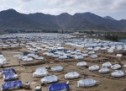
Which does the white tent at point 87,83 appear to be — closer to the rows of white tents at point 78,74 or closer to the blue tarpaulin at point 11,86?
the rows of white tents at point 78,74

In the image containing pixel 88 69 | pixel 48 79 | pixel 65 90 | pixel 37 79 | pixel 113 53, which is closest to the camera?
pixel 65 90

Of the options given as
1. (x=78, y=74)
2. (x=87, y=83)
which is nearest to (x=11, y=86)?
(x=87, y=83)

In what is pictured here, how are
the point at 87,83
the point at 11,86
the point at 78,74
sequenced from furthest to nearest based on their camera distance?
the point at 78,74
the point at 87,83
the point at 11,86

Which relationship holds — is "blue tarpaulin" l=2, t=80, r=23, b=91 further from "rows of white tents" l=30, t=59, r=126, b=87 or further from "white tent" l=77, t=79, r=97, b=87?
"white tent" l=77, t=79, r=97, b=87

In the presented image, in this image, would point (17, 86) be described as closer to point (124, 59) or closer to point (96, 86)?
point (96, 86)

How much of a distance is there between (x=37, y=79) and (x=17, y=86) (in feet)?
20.2

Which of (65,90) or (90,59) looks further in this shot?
(90,59)

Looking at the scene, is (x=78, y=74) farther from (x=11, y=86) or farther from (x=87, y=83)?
(x=11, y=86)

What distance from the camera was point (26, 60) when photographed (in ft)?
193

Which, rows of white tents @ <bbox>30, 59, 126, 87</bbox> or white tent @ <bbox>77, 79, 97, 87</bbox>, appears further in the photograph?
rows of white tents @ <bbox>30, 59, 126, 87</bbox>

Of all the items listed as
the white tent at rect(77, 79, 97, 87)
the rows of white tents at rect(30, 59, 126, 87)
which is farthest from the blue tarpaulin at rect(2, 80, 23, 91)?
the white tent at rect(77, 79, 97, 87)

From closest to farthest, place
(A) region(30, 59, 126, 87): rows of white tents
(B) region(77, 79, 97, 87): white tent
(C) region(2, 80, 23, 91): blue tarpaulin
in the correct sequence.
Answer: (C) region(2, 80, 23, 91): blue tarpaulin < (B) region(77, 79, 97, 87): white tent < (A) region(30, 59, 126, 87): rows of white tents

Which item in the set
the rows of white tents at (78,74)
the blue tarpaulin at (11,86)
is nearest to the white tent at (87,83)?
the rows of white tents at (78,74)

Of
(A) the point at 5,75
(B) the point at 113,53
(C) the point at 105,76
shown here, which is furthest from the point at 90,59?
(A) the point at 5,75
